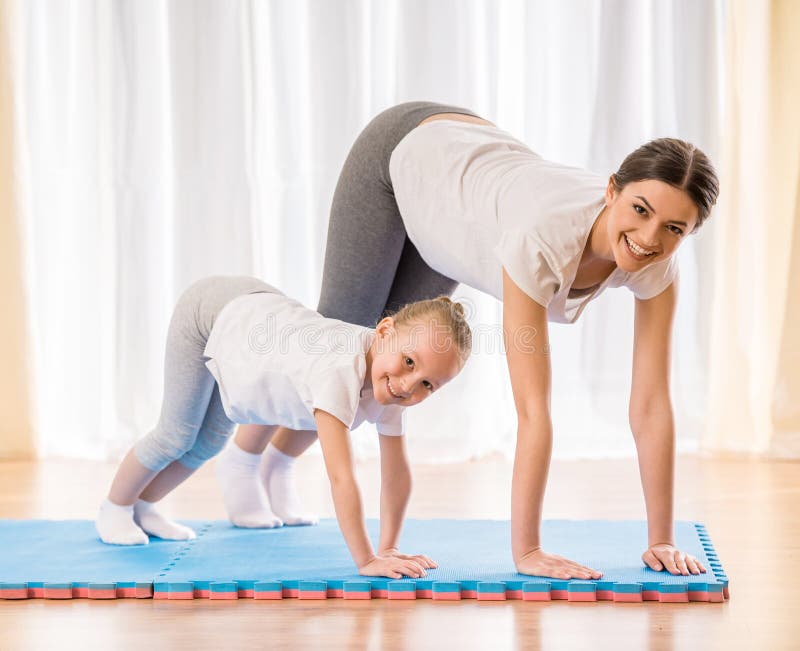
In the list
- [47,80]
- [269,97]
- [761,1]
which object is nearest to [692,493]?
[761,1]

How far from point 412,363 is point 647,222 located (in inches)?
17.1

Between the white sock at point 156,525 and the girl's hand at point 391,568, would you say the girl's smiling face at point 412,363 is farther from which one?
the white sock at point 156,525

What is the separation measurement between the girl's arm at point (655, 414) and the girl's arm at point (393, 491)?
412 mm

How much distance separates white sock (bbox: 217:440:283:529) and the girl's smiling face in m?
0.52

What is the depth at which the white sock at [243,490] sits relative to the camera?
211 centimetres

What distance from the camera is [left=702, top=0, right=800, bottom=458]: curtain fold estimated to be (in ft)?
10.4

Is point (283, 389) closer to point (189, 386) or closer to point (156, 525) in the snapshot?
point (189, 386)

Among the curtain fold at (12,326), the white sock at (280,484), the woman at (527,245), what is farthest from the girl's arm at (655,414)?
the curtain fold at (12,326)

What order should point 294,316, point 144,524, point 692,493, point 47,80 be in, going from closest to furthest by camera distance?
point 294,316 < point 144,524 < point 692,493 < point 47,80

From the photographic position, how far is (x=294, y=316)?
1.84 metres

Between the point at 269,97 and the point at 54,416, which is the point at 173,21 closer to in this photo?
the point at 269,97

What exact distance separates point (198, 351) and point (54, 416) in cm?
173

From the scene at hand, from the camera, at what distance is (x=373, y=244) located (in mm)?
1907

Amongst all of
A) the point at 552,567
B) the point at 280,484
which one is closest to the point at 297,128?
the point at 280,484
